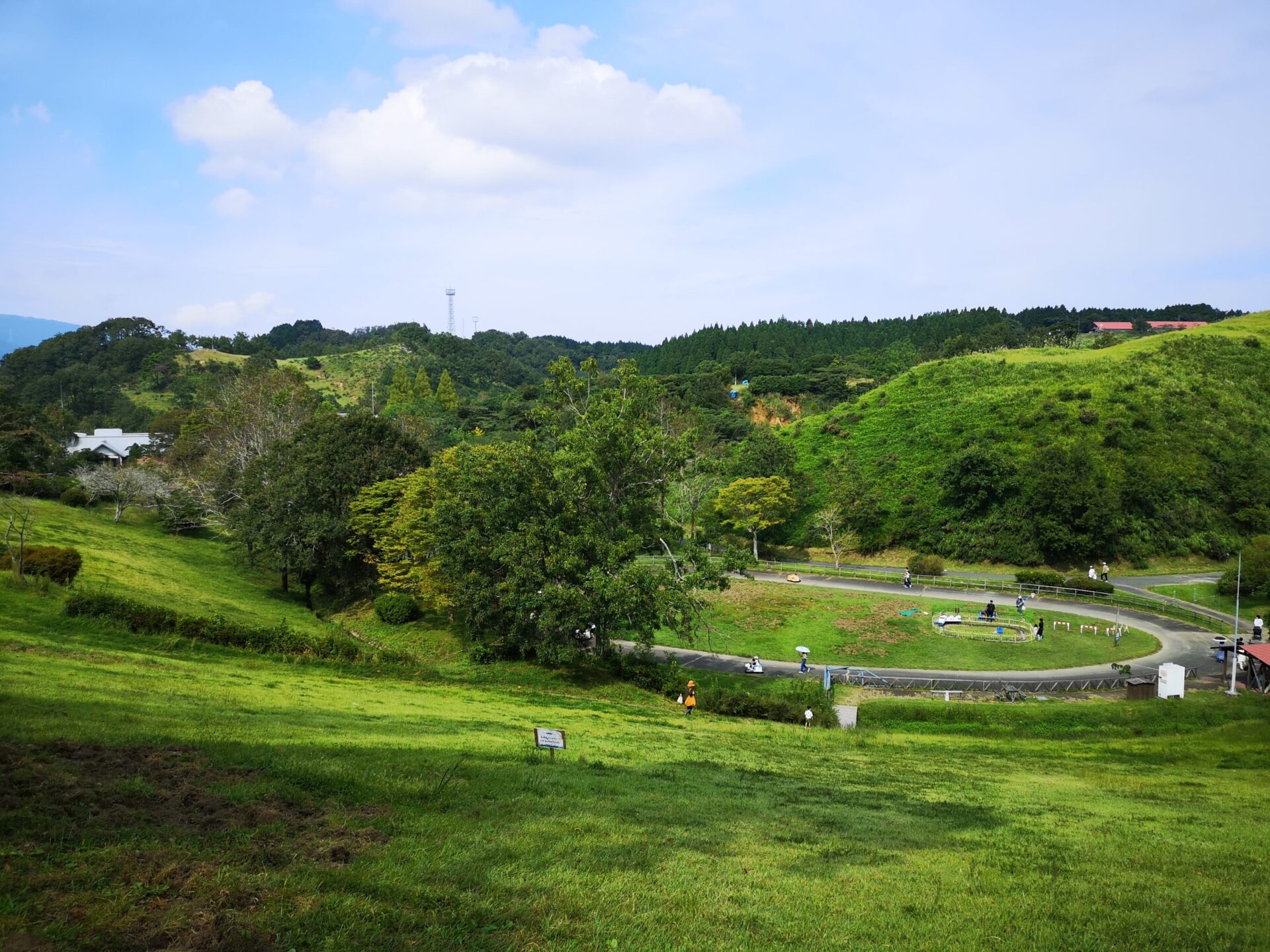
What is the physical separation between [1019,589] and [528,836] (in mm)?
44828

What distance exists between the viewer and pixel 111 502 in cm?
6000

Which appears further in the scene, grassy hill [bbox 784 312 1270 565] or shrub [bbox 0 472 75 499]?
grassy hill [bbox 784 312 1270 565]

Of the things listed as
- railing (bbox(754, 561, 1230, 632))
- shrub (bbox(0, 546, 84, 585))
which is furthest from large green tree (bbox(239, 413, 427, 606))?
railing (bbox(754, 561, 1230, 632))

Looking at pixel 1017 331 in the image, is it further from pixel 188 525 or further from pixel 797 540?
pixel 188 525

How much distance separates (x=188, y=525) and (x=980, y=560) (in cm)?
6333

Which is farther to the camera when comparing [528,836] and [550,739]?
[550,739]

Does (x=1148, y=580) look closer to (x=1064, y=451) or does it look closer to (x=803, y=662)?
(x=1064, y=451)

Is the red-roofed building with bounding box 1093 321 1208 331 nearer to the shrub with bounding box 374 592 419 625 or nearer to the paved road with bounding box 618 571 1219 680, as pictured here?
the paved road with bounding box 618 571 1219 680

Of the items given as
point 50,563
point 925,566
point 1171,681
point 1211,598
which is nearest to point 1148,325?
point 1211,598

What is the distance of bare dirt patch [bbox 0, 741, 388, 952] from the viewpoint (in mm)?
6199

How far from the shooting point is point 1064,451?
194 feet

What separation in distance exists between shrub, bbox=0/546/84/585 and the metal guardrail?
29.7 m

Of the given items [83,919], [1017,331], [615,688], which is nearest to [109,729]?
[83,919]

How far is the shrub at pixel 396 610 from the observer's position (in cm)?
3944
